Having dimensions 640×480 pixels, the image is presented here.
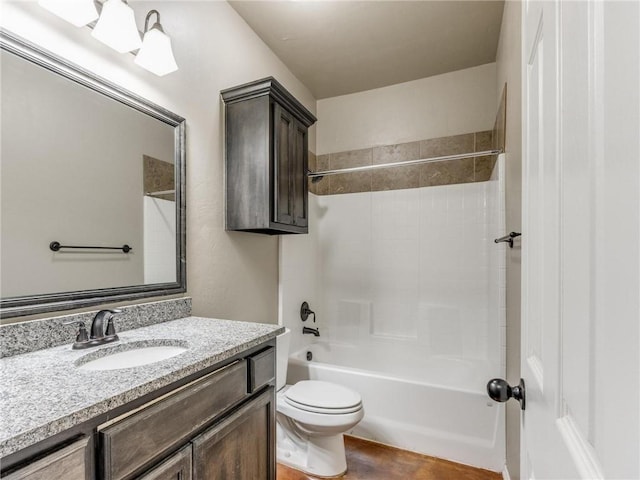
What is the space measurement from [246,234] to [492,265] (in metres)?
1.78

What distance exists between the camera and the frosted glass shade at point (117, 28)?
46.7 inches

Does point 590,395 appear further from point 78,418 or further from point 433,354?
point 433,354

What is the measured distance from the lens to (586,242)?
387mm

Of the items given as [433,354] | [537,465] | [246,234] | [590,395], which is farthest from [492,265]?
[590,395]

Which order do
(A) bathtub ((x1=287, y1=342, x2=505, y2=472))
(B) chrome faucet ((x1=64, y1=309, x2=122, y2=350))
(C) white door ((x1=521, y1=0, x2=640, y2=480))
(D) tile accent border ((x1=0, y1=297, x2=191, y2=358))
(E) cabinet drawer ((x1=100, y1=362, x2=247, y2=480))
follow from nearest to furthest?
(C) white door ((x1=521, y1=0, x2=640, y2=480)), (E) cabinet drawer ((x1=100, y1=362, x2=247, y2=480)), (D) tile accent border ((x1=0, y1=297, x2=191, y2=358)), (B) chrome faucet ((x1=64, y1=309, x2=122, y2=350)), (A) bathtub ((x1=287, y1=342, x2=505, y2=472))

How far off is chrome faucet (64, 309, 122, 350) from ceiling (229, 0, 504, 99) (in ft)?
5.98

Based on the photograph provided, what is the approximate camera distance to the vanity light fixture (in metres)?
1.34

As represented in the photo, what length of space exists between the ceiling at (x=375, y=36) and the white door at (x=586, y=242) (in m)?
1.54

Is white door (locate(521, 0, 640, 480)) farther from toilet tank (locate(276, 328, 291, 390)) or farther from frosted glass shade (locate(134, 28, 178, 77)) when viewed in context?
toilet tank (locate(276, 328, 291, 390))

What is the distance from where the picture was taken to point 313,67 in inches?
99.8

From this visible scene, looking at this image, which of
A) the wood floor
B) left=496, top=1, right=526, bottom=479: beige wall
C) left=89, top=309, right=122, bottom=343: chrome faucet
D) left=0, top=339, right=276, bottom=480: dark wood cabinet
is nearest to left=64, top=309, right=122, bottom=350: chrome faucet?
left=89, top=309, right=122, bottom=343: chrome faucet

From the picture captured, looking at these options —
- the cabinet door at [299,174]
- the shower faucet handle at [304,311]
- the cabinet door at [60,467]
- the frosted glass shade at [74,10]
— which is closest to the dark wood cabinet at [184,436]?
the cabinet door at [60,467]

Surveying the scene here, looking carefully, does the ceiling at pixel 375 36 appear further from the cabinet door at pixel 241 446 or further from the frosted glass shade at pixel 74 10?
the cabinet door at pixel 241 446

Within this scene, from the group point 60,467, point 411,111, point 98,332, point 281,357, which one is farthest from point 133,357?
point 411,111
